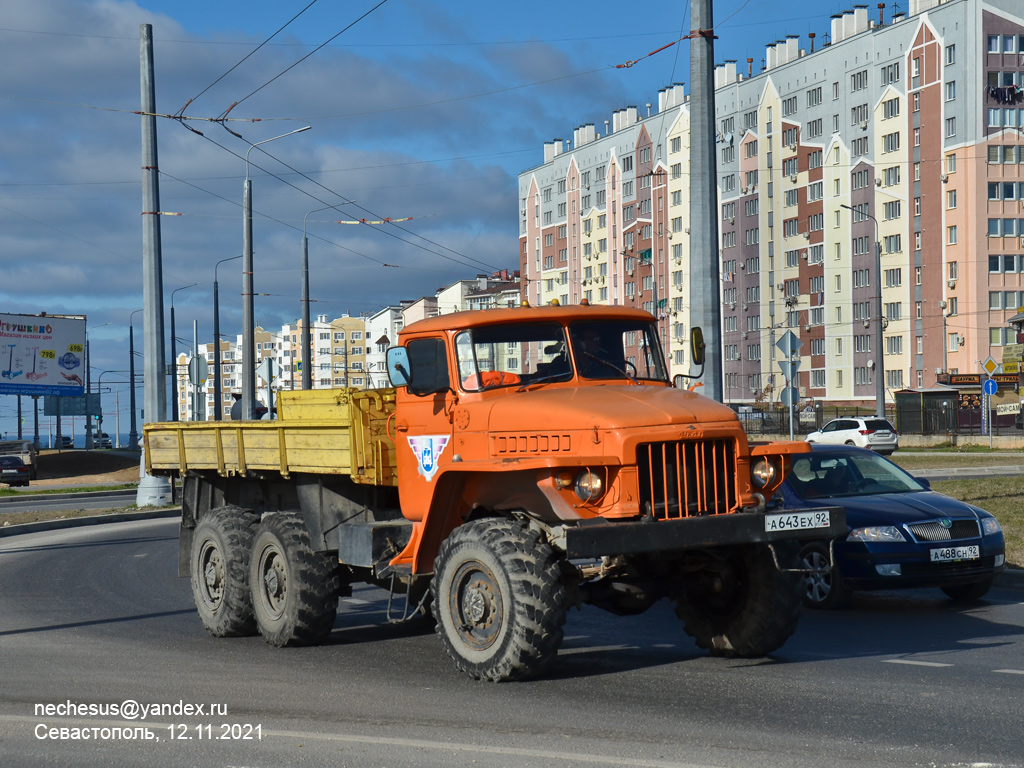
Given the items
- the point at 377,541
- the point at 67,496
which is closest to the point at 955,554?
the point at 377,541

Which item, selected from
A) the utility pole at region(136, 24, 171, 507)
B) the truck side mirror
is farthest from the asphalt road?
the utility pole at region(136, 24, 171, 507)

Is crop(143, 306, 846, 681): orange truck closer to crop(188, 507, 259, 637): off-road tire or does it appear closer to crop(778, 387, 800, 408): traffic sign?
crop(188, 507, 259, 637): off-road tire

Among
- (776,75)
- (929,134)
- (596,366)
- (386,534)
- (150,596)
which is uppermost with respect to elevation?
(776,75)

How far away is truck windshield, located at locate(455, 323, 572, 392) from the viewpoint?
8.91 m

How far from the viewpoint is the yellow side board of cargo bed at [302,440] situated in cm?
941

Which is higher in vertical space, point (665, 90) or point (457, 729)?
point (665, 90)

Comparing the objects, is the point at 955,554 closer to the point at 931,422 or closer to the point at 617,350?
the point at 617,350

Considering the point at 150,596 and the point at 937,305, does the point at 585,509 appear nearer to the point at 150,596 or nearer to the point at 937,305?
the point at 150,596

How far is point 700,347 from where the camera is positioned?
984cm

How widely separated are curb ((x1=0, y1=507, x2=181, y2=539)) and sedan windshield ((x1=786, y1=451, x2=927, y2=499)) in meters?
15.9

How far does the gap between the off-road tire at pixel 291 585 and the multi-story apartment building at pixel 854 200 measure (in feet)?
172

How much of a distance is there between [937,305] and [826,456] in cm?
6537

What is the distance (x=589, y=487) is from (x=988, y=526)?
17.1 ft

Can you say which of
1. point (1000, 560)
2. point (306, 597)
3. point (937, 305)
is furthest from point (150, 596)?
point (937, 305)
